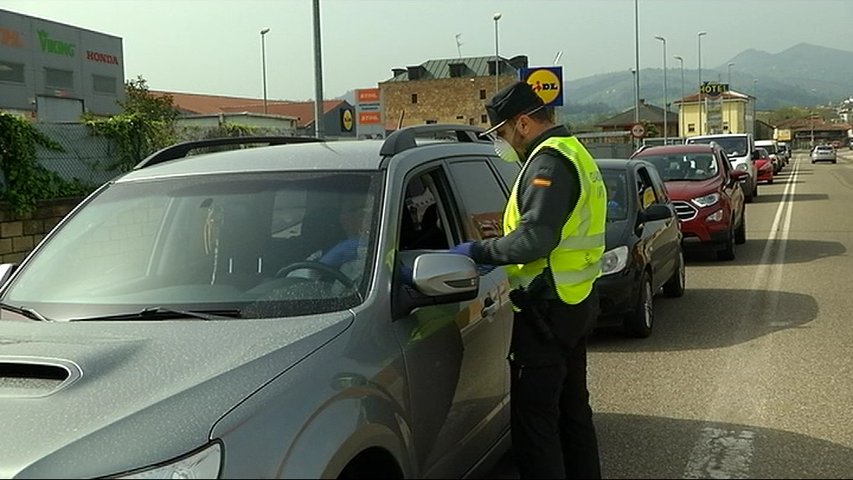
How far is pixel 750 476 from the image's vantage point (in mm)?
4391

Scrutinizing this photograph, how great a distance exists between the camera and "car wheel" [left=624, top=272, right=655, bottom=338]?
26.0 ft

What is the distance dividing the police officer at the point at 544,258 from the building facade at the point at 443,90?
95598 mm

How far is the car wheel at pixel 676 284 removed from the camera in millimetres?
10164

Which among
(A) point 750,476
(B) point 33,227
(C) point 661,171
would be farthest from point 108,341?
(C) point 661,171

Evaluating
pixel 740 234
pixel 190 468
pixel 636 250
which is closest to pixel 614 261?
pixel 636 250

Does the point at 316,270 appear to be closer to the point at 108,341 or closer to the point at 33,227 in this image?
the point at 108,341

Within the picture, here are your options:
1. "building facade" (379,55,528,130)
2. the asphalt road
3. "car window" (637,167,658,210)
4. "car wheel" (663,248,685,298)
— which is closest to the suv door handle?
the asphalt road

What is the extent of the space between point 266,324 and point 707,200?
36.5 ft

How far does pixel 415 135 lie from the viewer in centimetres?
412

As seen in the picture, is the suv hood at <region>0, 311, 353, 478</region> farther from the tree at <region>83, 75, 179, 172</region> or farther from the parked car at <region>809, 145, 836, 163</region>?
the parked car at <region>809, 145, 836, 163</region>

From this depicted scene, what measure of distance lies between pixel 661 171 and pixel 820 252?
273 centimetres

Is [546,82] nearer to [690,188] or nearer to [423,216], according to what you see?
[690,188]

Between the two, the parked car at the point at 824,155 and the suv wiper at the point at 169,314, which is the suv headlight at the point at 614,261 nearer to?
the suv wiper at the point at 169,314

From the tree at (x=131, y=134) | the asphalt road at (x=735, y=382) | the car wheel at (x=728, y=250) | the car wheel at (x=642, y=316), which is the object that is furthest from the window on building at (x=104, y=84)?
the car wheel at (x=642, y=316)
